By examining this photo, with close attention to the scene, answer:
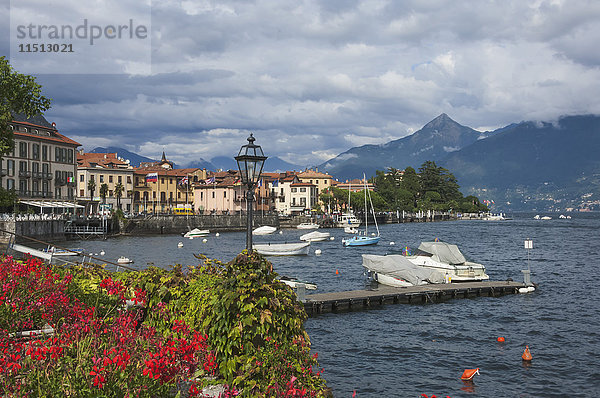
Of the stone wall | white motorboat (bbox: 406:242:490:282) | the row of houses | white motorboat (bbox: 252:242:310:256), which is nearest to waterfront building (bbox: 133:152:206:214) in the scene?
the row of houses

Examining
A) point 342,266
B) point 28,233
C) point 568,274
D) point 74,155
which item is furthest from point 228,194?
point 568,274

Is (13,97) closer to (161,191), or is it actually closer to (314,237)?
(314,237)

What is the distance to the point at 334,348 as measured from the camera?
24.4 m

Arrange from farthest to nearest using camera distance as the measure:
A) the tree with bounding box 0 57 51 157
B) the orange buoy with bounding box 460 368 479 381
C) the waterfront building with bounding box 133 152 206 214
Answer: the waterfront building with bounding box 133 152 206 214
the tree with bounding box 0 57 51 157
the orange buoy with bounding box 460 368 479 381

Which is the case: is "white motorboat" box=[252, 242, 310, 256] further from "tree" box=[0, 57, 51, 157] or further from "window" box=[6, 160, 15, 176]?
"window" box=[6, 160, 15, 176]

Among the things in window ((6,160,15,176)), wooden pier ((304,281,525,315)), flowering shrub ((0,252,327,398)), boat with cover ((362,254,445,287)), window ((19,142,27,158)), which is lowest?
wooden pier ((304,281,525,315))

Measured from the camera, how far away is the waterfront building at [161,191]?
14538 cm

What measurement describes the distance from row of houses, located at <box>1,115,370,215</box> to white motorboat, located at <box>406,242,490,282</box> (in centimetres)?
4068

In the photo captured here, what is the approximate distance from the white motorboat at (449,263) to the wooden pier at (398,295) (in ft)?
11.9

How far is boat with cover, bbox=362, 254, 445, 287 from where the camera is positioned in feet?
125

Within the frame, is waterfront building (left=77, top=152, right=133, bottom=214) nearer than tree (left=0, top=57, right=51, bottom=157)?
No

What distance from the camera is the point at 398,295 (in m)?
33.9

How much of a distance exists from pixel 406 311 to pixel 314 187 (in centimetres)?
14454

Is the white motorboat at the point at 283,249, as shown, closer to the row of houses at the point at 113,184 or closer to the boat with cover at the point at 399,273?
the boat with cover at the point at 399,273
